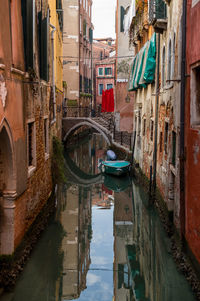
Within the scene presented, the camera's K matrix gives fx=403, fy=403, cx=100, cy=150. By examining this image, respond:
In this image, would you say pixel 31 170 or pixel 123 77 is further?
pixel 123 77

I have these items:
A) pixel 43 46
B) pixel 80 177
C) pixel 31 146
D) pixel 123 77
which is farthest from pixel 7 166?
pixel 123 77

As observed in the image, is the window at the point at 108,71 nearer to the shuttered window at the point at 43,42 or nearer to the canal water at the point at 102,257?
the canal water at the point at 102,257

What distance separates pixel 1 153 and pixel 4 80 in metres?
1.26

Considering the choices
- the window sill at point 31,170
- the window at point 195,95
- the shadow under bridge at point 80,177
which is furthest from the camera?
the shadow under bridge at point 80,177

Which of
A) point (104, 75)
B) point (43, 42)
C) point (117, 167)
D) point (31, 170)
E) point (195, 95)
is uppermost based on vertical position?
point (104, 75)

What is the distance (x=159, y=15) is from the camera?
11.4m

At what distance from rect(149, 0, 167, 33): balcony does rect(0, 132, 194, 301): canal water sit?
17.7ft

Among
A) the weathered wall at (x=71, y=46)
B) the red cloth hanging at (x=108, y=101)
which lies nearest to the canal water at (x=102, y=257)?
the red cloth hanging at (x=108, y=101)

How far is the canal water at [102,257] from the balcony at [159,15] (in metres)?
5.39

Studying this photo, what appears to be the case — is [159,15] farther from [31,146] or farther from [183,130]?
[31,146]

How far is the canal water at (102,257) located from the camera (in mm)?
6793

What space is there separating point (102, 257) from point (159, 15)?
22.7 feet

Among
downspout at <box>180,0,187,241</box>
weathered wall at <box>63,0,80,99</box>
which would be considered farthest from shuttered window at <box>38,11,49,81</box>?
weathered wall at <box>63,0,80,99</box>

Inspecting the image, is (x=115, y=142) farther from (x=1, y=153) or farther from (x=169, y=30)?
(x=1, y=153)
